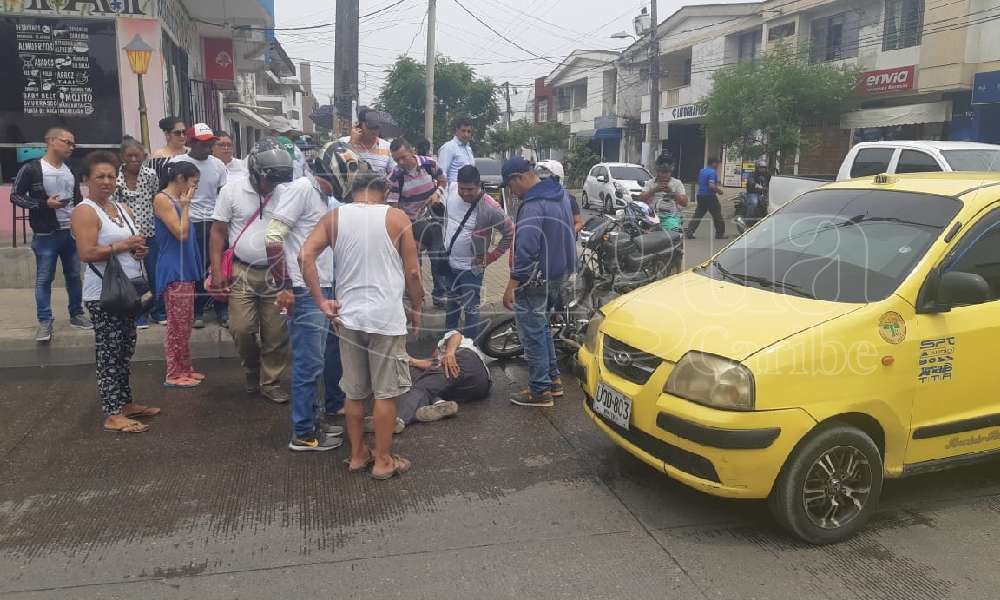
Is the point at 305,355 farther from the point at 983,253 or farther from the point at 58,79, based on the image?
the point at 58,79

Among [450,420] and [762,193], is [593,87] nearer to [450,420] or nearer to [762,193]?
[762,193]

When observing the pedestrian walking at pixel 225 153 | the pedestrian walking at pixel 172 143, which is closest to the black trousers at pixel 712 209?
the pedestrian walking at pixel 225 153

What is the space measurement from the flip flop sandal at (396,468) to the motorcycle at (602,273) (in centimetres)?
206

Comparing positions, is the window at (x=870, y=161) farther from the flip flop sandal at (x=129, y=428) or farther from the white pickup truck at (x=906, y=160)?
the flip flop sandal at (x=129, y=428)

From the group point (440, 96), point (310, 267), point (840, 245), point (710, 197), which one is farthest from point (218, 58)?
point (440, 96)

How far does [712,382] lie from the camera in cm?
336

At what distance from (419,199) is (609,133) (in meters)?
37.5

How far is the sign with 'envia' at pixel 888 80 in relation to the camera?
2136 cm

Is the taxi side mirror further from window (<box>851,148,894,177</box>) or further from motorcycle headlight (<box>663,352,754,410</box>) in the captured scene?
window (<box>851,148,894,177</box>)

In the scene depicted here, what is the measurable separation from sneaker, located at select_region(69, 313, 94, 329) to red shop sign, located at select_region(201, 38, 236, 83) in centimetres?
1033

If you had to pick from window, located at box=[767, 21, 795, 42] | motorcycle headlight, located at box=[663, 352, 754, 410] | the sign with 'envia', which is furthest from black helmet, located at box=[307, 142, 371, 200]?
window, located at box=[767, 21, 795, 42]

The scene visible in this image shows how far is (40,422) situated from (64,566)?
220cm

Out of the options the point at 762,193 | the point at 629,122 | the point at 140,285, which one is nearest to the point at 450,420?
the point at 140,285

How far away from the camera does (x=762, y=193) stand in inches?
658
